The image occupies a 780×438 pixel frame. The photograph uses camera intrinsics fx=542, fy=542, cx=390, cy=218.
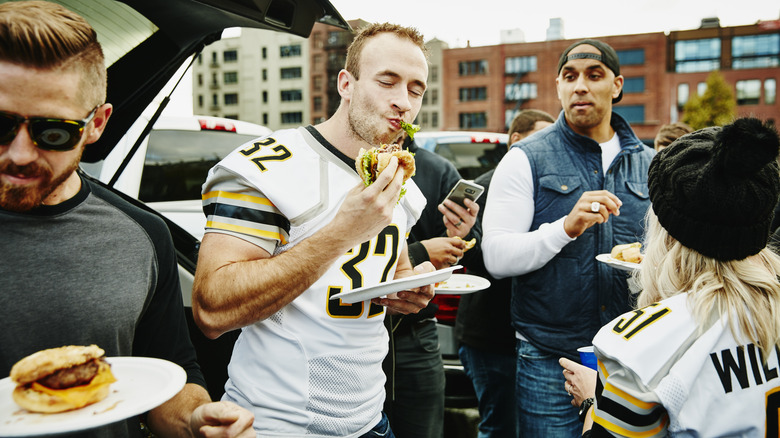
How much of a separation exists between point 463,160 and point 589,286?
4879 millimetres

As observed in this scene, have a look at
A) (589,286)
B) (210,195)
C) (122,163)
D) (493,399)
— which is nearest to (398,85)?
(210,195)

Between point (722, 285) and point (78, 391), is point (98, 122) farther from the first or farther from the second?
point (722, 285)

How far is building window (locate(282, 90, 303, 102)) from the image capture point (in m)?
78.4

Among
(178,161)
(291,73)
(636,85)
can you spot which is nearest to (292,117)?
(291,73)

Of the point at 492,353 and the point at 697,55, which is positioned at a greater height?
the point at 697,55

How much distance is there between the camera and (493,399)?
349cm

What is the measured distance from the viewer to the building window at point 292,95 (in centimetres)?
7838

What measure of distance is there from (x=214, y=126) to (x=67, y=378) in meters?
4.02

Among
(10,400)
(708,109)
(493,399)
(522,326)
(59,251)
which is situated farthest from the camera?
(708,109)

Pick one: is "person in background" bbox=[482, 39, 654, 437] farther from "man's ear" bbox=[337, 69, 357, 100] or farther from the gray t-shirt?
the gray t-shirt

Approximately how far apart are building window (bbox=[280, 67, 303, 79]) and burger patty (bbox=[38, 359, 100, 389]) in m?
81.2

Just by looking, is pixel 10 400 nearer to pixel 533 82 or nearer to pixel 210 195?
pixel 210 195

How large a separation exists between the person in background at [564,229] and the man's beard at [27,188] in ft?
7.12

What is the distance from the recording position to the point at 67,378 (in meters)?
1.17
